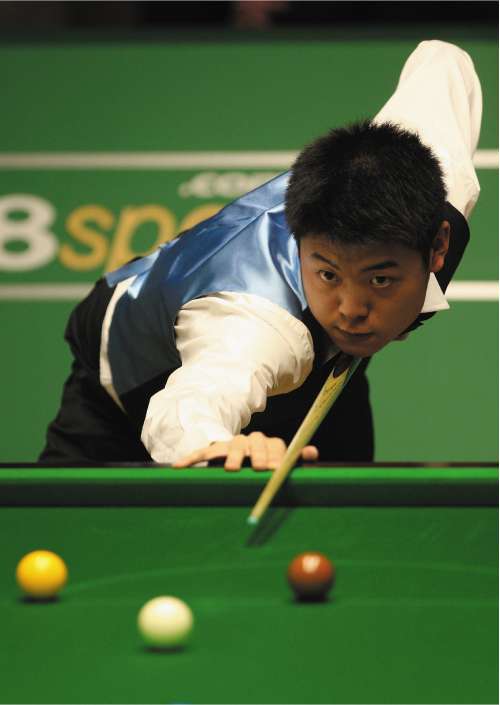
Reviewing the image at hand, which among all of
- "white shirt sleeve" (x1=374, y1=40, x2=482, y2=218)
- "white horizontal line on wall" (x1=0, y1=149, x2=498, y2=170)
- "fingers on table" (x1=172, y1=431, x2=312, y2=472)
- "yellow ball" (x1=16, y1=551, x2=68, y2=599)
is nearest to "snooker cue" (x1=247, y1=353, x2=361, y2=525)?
"fingers on table" (x1=172, y1=431, x2=312, y2=472)

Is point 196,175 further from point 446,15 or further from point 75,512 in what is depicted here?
point 75,512

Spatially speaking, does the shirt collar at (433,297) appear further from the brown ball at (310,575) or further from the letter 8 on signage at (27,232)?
the letter 8 on signage at (27,232)

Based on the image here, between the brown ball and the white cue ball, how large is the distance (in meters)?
0.20

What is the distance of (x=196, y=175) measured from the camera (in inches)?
196

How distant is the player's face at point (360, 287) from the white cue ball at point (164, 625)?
0.94 metres

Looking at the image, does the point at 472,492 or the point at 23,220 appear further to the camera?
the point at 23,220

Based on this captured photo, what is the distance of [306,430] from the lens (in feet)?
7.52

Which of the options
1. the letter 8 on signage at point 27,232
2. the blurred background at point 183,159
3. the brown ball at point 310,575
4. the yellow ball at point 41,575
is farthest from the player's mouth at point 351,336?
the letter 8 on signage at point 27,232

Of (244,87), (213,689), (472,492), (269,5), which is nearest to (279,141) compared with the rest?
(244,87)

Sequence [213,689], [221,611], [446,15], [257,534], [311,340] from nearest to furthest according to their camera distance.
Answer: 1. [213,689]
2. [221,611]
3. [257,534]
4. [311,340]
5. [446,15]

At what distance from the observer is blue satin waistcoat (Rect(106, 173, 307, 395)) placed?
2.68 metres

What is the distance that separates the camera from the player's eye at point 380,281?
2.53 m

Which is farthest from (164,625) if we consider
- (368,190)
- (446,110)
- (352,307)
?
Result: (446,110)

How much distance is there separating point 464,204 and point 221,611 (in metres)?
1.48
